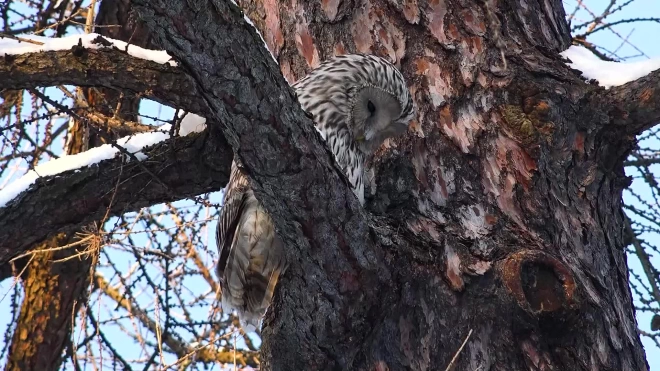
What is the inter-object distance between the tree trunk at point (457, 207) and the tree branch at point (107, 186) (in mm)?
663

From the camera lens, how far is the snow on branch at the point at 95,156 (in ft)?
10.3

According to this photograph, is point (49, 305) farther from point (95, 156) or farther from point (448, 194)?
point (448, 194)

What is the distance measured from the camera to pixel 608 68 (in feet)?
9.82

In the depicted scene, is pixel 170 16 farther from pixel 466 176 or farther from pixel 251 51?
pixel 466 176

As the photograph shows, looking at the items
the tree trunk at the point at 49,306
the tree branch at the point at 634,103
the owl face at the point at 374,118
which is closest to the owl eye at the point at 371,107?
the owl face at the point at 374,118

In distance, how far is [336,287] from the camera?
7.79 feet

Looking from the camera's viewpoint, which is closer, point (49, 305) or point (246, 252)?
point (246, 252)

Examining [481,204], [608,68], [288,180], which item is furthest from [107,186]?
[608,68]

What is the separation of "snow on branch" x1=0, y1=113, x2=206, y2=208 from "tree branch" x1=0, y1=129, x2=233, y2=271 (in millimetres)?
27

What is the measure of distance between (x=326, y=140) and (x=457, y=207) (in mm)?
575

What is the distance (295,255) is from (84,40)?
1260 mm

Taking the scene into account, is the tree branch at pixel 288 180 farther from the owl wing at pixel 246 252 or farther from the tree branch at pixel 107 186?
the tree branch at pixel 107 186

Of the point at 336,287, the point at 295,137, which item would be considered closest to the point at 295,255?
the point at 336,287

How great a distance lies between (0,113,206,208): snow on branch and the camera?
3143mm
